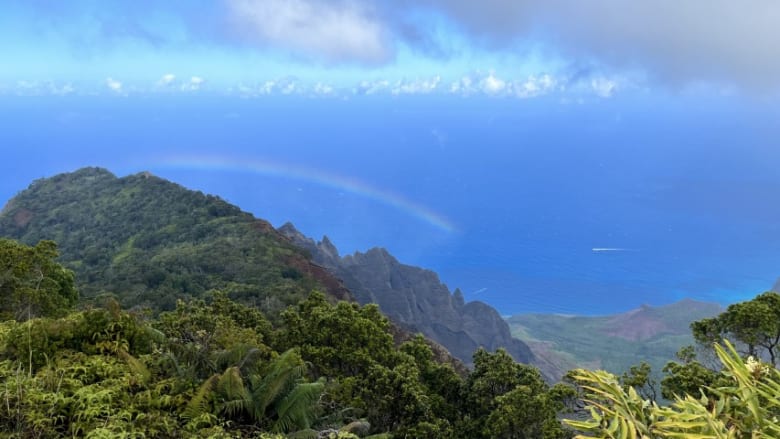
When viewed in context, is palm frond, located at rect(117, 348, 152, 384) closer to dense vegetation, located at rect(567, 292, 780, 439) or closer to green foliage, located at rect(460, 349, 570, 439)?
dense vegetation, located at rect(567, 292, 780, 439)

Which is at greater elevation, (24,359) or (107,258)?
(107,258)

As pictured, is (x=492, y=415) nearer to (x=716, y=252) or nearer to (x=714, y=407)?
(x=714, y=407)

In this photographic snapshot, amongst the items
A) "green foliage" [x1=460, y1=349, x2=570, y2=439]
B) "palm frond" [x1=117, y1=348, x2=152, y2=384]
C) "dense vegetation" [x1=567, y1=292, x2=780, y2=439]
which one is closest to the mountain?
"green foliage" [x1=460, y1=349, x2=570, y2=439]

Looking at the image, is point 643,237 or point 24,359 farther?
point 643,237

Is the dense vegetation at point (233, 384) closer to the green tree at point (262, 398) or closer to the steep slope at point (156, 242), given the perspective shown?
the green tree at point (262, 398)

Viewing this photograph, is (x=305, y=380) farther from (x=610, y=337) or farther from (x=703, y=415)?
(x=610, y=337)

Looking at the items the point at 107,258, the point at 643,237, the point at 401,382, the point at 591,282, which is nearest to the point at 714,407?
the point at 401,382
